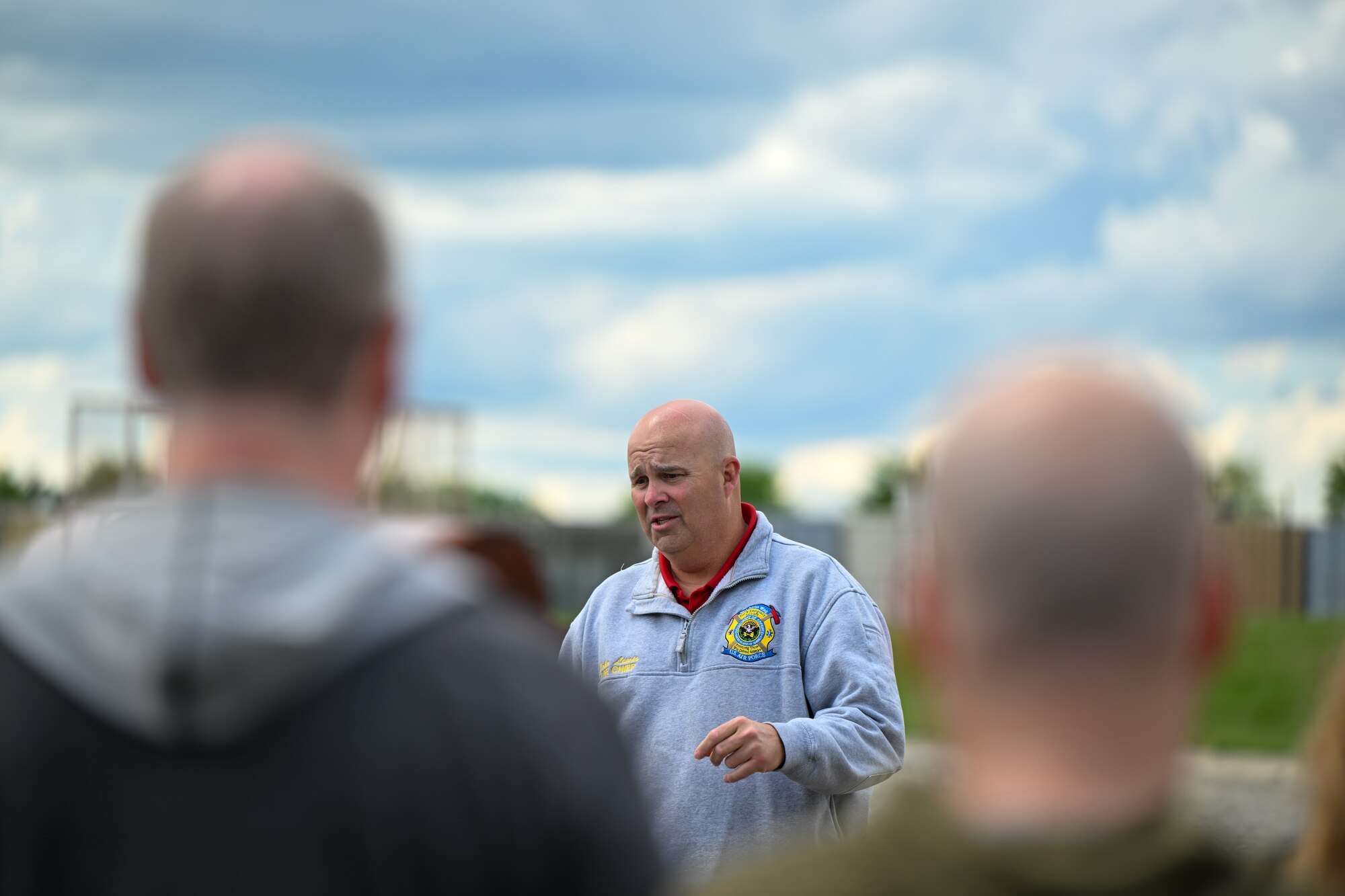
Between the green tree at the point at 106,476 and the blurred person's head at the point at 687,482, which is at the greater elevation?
the blurred person's head at the point at 687,482

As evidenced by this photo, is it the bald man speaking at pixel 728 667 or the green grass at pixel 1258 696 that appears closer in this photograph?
the bald man speaking at pixel 728 667

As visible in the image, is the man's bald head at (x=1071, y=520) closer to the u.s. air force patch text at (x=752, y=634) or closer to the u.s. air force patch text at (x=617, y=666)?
the u.s. air force patch text at (x=752, y=634)

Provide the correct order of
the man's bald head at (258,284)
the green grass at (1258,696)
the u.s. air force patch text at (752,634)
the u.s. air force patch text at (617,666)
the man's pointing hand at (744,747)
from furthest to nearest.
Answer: the green grass at (1258,696) < the u.s. air force patch text at (617,666) < the u.s. air force patch text at (752,634) < the man's pointing hand at (744,747) < the man's bald head at (258,284)

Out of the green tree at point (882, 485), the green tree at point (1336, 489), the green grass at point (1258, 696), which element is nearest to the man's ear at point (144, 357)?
the green grass at point (1258, 696)

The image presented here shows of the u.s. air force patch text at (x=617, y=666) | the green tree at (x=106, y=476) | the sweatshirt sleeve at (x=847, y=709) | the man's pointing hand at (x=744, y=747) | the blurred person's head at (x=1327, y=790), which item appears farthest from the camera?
the green tree at (x=106, y=476)

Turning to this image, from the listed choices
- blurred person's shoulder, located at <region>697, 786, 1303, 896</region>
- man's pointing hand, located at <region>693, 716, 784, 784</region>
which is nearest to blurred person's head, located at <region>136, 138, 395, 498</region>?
blurred person's shoulder, located at <region>697, 786, 1303, 896</region>

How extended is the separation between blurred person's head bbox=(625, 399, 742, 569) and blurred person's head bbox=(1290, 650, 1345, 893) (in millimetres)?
2682

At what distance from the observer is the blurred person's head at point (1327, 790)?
1885 millimetres

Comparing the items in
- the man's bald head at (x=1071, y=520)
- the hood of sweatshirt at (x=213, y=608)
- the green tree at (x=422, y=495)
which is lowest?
the green tree at (x=422, y=495)

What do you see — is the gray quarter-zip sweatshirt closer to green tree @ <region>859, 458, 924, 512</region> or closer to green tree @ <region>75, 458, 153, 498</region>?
green tree @ <region>75, 458, 153, 498</region>


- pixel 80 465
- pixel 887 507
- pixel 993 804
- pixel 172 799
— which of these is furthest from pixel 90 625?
pixel 887 507

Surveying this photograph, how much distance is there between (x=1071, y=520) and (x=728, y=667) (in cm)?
321

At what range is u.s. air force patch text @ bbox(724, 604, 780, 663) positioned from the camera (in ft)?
14.2

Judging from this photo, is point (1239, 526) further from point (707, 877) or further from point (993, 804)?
point (993, 804)
